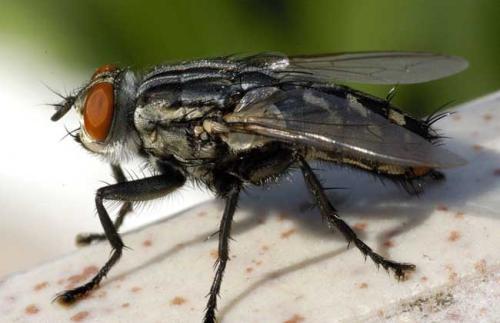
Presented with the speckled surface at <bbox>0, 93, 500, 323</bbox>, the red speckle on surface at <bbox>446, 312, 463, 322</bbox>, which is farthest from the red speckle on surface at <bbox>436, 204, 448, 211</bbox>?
the red speckle on surface at <bbox>446, 312, 463, 322</bbox>

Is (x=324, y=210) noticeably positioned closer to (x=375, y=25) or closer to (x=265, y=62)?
(x=265, y=62)

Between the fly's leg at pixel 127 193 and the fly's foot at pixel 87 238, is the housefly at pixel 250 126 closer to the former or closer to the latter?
the fly's leg at pixel 127 193

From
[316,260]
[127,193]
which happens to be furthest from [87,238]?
[316,260]

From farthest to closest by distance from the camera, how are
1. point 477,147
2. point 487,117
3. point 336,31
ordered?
point 336,31 < point 487,117 < point 477,147

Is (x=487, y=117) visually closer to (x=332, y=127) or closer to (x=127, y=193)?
(x=332, y=127)

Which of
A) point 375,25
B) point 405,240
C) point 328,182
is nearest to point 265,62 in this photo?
point 328,182

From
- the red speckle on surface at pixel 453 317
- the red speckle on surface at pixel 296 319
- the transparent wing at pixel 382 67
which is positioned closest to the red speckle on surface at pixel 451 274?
the red speckle on surface at pixel 453 317

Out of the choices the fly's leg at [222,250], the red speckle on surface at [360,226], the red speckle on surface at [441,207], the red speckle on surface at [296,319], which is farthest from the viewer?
the red speckle on surface at [360,226]
